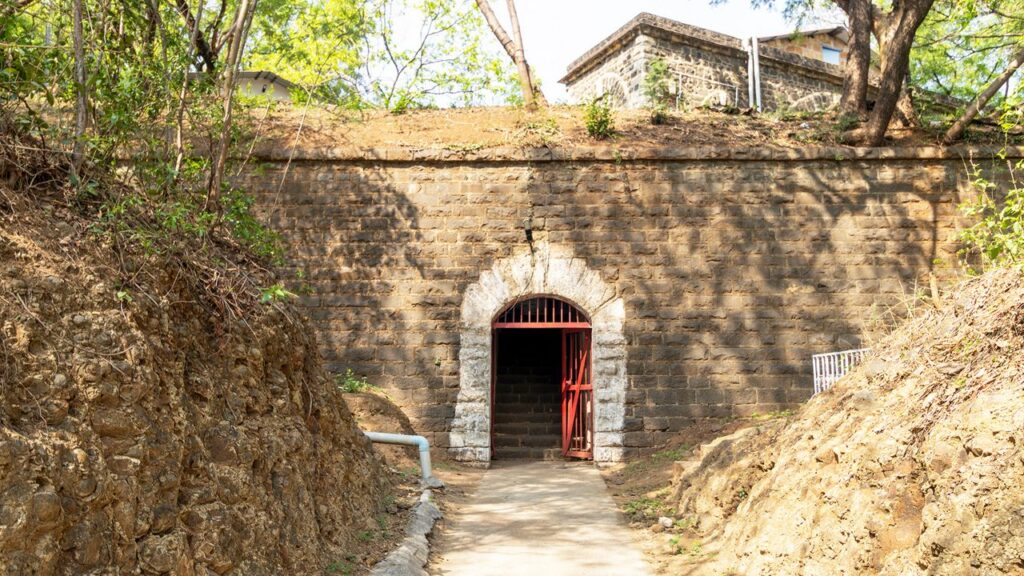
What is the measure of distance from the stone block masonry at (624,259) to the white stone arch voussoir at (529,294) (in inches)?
0.7

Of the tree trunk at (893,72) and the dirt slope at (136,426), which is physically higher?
the tree trunk at (893,72)

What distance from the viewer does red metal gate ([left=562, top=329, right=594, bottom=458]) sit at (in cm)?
1095

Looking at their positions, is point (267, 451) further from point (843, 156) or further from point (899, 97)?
point (899, 97)

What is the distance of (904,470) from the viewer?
13.6 feet

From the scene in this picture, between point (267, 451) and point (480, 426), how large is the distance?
5.71 meters

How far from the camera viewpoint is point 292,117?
39.2ft

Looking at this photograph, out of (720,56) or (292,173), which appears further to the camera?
(720,56)

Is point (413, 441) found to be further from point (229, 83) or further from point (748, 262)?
point (748, 262)

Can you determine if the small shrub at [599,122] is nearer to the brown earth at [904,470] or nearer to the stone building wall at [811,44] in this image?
the brown earth at [904,470]

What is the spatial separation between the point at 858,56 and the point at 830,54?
44.7 feet

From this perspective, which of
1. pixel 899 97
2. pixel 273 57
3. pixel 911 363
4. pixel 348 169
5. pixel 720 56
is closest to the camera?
pixel 911 363

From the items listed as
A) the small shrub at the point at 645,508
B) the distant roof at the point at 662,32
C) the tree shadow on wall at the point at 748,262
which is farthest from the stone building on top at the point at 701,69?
the small shrub at the point at 645,508

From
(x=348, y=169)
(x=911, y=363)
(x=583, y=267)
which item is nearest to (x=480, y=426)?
(x=583, y=267)

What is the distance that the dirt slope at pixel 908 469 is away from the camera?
3516 millimetres
